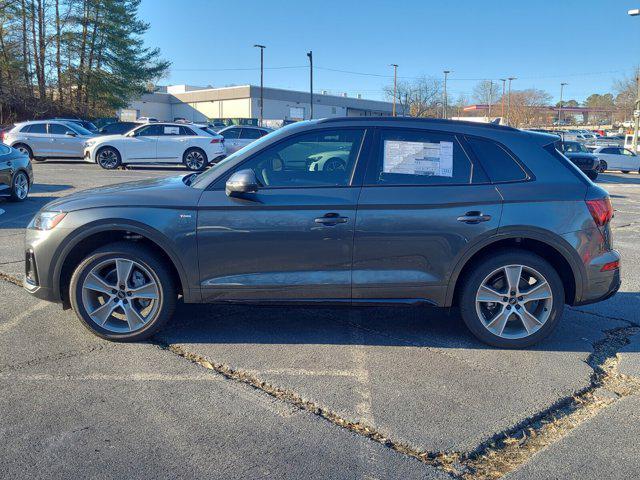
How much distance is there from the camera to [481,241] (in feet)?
14.0

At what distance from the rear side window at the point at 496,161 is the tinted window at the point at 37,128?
21.3 meters

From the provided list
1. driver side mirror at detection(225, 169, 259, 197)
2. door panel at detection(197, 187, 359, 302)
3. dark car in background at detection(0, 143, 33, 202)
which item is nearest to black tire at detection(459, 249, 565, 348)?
door panel at detection(197, 187, 359, 302)

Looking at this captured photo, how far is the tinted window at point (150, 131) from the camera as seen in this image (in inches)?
788

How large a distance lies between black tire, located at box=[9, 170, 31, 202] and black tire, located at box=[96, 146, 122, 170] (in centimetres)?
793

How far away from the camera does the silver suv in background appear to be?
71.0 ft

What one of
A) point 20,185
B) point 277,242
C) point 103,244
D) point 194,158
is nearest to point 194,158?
point 194,158

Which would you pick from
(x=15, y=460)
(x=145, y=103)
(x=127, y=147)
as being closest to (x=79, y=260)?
(x=15, y=460)

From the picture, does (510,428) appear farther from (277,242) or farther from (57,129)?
(57,129)

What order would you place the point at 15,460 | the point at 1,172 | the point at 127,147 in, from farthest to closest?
the point at 127,147, the point at 1,172, the point at 15,460

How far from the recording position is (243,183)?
4.08 m

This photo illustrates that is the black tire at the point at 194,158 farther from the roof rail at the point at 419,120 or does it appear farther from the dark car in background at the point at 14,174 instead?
the roof rail at the point at 419,120

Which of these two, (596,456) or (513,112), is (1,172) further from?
(513,112)

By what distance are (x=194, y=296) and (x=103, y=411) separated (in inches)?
46.8

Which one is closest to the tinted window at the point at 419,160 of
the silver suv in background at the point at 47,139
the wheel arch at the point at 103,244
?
the wheel arch at the point at 103,244
